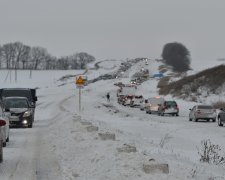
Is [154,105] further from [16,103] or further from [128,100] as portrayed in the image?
[16,103]

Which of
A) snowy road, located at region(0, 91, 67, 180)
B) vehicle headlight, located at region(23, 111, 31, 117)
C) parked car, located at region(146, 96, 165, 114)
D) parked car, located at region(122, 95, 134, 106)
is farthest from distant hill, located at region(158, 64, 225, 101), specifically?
snowy road, located at region(0, 91, 67, 180)

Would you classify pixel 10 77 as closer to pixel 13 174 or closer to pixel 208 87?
pixel 208 87

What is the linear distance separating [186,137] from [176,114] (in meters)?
27.6

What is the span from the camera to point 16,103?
31.8 m

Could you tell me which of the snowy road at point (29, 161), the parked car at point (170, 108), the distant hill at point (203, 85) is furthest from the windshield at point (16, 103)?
the distant hill at point (203, 85)

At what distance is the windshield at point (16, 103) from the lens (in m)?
31.5

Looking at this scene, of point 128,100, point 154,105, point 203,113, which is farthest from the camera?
point 128,100

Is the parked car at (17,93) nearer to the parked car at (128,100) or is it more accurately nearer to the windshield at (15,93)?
the windshield at (15,93)

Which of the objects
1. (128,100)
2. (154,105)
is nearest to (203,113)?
(154,105)

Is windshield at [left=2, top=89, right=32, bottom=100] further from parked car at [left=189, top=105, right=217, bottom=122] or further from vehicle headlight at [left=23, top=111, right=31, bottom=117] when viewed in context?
parked car at [left=189, top=105, right=217, bottom=122]

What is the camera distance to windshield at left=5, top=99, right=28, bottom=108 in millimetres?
31516

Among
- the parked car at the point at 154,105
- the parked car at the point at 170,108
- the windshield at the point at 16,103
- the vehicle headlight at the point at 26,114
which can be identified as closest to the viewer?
the vehicle headlight at the point at 26,114

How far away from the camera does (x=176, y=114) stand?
5416 centimetres

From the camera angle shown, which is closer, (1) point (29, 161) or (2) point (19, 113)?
(1) point (29, 161)
